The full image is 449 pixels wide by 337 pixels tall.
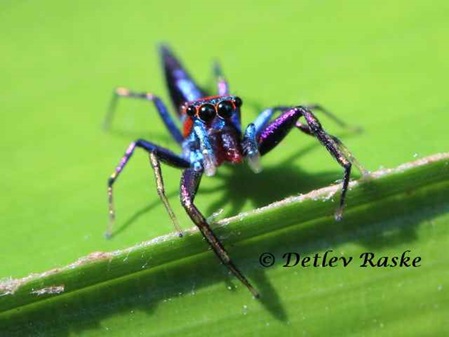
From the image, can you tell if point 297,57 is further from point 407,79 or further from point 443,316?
point 443,316

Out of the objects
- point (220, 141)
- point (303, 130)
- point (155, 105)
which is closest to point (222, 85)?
point (155, 105)

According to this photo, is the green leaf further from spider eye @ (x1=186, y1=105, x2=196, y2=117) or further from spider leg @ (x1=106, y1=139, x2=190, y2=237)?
spider eye @ (x1=186, y1=105, x2=196, y2=117)

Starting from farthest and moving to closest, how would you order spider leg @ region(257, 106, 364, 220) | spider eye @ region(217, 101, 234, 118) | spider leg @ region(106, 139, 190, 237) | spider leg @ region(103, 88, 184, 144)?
1. spider leg @ region(103, 88, 184, 144)
2. spider eye @ region(217, 101, 234, 118)
3. spider leg @ region(106, 139, 190, 237)
4. spider leg @ region(257, 106, 364, 220)

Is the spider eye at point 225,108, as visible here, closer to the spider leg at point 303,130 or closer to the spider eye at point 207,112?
the spider eye at point 207,112

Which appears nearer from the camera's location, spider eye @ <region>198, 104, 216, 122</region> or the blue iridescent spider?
the blue iridescent spider

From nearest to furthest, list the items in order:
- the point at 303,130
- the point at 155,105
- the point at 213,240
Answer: the point at 213,240 < the point at 303,130 < the point at 155,105

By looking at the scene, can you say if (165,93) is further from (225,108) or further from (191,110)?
(225,108)

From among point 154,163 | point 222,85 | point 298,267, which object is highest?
point 154,163

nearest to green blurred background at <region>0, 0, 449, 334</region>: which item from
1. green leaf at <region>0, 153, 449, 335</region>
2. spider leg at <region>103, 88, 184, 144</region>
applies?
spider leg at <region>103, 88, 184, 144</region>
